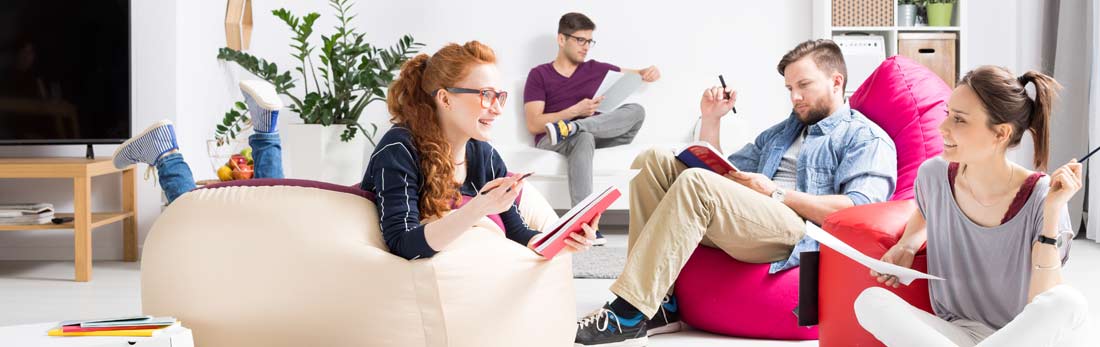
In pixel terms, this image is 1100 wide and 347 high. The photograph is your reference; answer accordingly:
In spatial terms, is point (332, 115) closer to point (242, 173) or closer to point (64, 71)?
point (242, 173)

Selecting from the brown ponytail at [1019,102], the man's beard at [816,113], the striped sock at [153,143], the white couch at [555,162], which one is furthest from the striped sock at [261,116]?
the white couch at [555,162]

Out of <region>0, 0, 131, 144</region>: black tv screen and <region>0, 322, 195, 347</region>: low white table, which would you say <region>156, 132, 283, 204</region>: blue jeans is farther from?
<region>0, 0, 131, 144</region>: black tv screen

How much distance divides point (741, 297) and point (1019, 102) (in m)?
1.03

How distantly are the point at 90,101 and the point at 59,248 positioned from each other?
0.76m

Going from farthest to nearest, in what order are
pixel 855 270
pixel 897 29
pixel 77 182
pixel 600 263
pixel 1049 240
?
pixel 897 29
pixel 600 263
pixel 77 182
pixel 855 270
pixel 1049 240

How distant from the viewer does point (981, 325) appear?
6.67ft

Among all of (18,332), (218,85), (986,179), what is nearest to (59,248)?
(218,85)

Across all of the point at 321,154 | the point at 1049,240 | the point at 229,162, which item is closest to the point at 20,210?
the point at 229,162

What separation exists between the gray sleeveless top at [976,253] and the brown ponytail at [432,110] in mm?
978

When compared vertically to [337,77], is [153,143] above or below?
below

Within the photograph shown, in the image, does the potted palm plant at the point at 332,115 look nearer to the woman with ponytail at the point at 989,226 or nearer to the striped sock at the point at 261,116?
the striped sock at the point at 261,116

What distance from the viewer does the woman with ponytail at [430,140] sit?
2.08m

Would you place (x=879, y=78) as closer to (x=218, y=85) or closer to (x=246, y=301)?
(x=246, y=301)

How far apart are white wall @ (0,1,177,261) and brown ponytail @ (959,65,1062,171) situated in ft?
11.9
